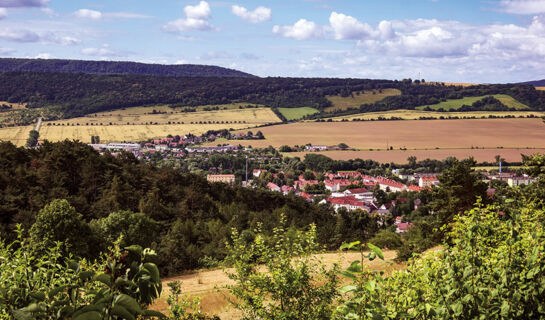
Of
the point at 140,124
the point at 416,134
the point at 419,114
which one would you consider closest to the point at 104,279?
the point at 416,134

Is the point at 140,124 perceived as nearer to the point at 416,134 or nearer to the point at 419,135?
the point at 416,134

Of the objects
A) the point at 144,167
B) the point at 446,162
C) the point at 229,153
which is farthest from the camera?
the point at 229,153

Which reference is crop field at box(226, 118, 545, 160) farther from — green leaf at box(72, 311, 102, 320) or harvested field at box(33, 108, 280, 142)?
green leaf at box(72, 311, 102, 320)

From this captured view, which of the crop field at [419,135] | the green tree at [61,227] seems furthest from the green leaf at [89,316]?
the crop field at [419,135]

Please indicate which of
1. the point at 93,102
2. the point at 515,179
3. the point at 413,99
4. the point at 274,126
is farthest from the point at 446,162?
the point at 93,102

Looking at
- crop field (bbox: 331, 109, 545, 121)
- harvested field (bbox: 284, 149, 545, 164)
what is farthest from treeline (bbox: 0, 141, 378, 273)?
crop field (bbox: 331, 109, 545, 121)

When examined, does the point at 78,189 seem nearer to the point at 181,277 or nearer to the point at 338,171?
the point at 181,277
